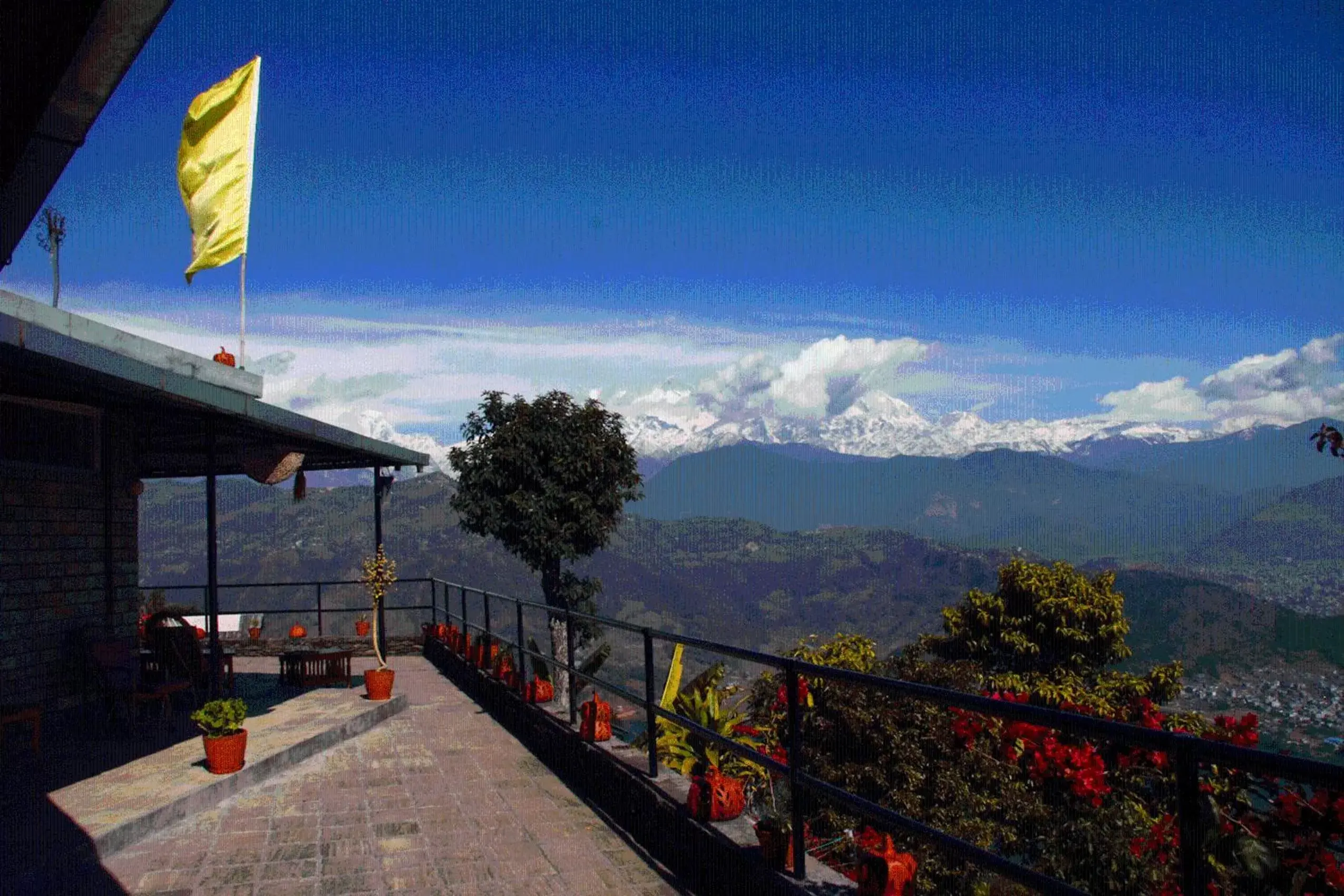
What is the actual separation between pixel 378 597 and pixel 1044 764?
755 centimetres

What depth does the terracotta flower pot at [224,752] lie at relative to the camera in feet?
21.6

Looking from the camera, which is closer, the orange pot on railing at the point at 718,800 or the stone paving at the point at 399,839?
the orange pot on railing at the point at 718,800

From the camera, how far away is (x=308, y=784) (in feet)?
22.7

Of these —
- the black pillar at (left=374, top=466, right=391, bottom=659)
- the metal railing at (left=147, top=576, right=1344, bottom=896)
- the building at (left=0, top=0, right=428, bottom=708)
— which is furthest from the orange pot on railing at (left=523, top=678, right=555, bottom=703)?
the black pillar at (left=374, top=466, right=391, bottom=659)

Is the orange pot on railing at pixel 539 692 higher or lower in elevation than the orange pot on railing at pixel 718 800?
lower

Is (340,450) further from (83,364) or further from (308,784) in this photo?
(83,364)

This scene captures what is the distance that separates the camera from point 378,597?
10.5 metres

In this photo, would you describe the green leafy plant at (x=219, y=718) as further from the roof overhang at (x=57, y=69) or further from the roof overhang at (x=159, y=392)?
the roof overhang at (x=57, y=69)

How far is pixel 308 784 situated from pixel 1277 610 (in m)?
91.6

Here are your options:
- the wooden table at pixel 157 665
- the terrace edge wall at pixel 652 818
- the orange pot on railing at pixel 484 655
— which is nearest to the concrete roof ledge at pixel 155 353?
the wooden table at pixel 157 665

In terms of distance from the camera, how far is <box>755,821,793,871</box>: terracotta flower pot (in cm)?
391

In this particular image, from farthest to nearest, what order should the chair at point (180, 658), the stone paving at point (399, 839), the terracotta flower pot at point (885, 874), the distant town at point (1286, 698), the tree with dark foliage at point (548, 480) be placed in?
the distant town at point (1286, 698) < the tree with dark foliage at point (548, 480) < the chair at point (180, 658) < the stone paving at point (399, 839) < the terracotta flower pot at point (885, 874)

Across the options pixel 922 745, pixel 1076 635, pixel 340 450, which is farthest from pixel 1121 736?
pixel 1076 635

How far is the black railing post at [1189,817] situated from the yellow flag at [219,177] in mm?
8570
